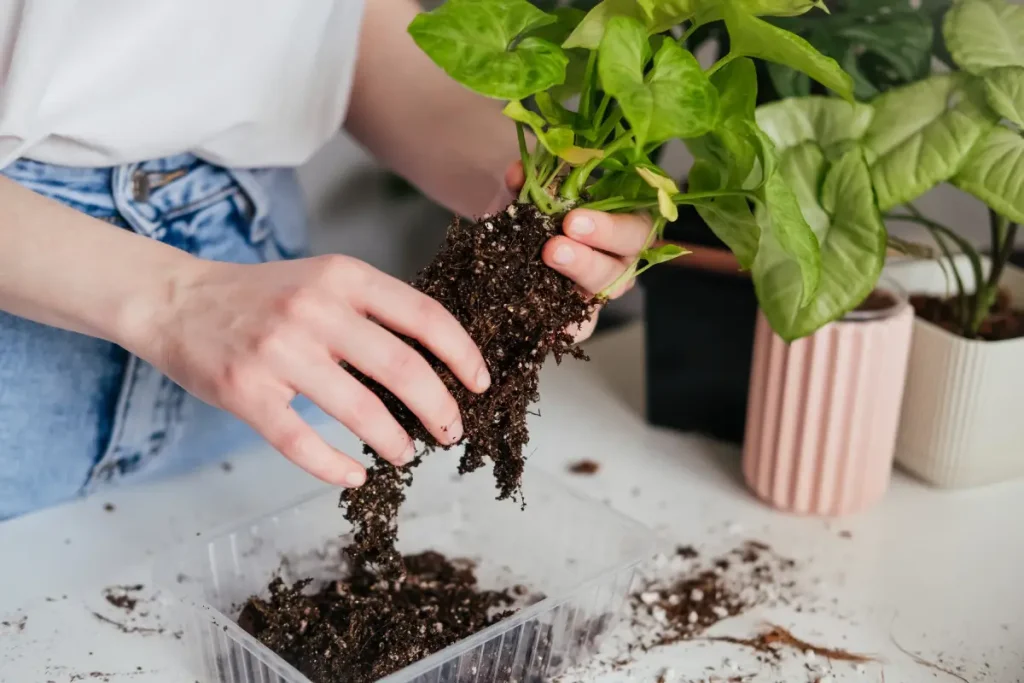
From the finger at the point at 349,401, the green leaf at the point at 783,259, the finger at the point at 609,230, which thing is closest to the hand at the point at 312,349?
the finger at the point at 349,401

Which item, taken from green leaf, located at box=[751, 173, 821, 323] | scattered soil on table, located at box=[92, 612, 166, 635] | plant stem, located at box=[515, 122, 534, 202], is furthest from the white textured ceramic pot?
scattered soil on table, located at box=[92, 612, 166, 635]

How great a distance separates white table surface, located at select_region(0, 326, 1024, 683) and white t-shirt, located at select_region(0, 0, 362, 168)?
0.32 m

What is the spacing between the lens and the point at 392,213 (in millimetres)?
1614

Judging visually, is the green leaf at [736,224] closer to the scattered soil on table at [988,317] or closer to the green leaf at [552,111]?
the green leaf at [552,111]

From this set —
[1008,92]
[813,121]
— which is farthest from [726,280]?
[1008,92]

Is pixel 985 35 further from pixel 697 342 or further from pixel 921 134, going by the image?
pixel 697 342

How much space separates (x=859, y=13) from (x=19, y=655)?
905 mm

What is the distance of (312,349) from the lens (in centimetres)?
59

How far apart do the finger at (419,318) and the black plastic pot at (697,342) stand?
43 cm

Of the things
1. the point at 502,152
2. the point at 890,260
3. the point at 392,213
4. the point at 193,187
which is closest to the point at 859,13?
the point at 890,260

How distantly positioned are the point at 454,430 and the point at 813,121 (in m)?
0.44

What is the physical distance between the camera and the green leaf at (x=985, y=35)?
800 millimetres

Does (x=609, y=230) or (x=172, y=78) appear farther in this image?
(x=172, y=78)

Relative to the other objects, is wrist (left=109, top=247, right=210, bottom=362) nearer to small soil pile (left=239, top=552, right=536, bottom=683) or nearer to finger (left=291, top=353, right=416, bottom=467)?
finger (left=291, top=353, right=416, bottom=467)
